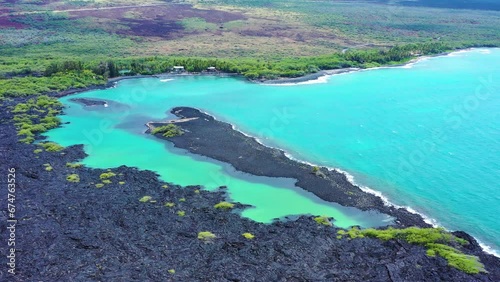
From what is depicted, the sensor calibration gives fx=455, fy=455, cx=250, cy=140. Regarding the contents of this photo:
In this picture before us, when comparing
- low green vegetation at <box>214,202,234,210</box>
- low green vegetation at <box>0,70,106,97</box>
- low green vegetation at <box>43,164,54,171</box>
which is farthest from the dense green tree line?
low green vegetation at <box>214,202,234,210</box>

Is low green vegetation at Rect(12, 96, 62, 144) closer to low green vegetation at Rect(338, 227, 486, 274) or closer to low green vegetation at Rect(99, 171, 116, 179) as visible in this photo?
low green vegetation at Rect(99, 171, 116, 179)

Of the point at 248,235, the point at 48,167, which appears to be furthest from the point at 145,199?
the point at 48,167

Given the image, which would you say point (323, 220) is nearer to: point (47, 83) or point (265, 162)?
point (265, 162)

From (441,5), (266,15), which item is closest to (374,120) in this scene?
(266,15)

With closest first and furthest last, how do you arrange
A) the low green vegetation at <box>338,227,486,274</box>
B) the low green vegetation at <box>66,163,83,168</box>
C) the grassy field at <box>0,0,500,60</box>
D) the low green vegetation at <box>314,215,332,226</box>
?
the low green vegetation at <box>338,227,486,274</box> → the low green vegetation at <box>314,215,332,226</box> → the low green vegetation at <box>66,163,83,168</box> → the grassy field at <box>0,0,500,60</box>

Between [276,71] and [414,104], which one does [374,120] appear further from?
[276,71]

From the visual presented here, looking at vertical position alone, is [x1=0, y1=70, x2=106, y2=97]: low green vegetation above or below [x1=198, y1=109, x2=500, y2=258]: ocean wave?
below
